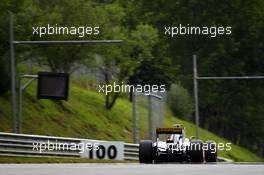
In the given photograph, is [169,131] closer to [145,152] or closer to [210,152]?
[145,152]

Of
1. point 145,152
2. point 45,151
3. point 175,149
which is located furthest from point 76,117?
point 145,152

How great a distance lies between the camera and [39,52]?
114ft

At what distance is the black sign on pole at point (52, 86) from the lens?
29.4 metres

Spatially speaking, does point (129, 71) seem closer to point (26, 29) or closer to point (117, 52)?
point (117, 52)

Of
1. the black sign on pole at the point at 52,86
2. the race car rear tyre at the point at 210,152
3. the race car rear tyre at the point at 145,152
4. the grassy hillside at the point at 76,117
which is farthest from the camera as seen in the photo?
the grassy hillside at the point at 76,117

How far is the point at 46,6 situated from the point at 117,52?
527 centimetres

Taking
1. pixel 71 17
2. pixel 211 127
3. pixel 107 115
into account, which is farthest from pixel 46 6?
pixel 211 127

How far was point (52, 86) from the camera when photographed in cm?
2981

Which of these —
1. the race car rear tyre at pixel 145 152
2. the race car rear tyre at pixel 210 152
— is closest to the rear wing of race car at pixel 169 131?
the race car rear tyre at pixel 145 152

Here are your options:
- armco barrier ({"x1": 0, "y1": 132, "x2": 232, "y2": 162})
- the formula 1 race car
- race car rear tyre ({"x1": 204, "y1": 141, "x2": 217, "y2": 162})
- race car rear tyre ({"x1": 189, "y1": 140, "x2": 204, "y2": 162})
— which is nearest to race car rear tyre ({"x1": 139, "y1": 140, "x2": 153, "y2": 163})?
the formula 1 race car

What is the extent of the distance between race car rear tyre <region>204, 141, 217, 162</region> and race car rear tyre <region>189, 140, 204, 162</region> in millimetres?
151

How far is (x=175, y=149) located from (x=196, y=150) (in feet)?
4.71

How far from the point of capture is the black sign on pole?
A: 29.4 m

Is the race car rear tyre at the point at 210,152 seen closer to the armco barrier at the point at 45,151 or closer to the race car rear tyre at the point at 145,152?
the race car rear tyre at the point at 145,152
